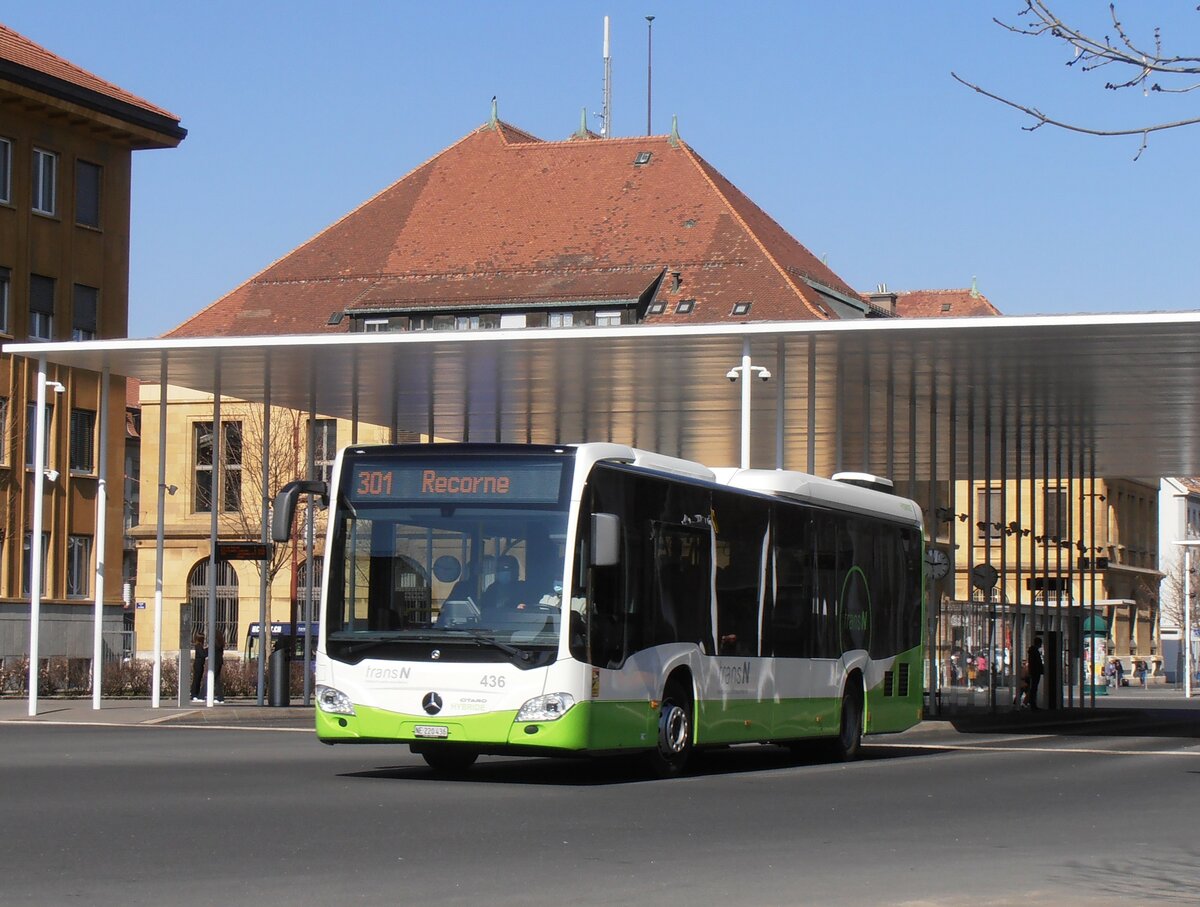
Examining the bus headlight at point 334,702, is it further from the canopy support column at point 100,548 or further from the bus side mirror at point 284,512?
the canopy support column at point 100,548

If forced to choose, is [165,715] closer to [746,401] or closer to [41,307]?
[746,401]

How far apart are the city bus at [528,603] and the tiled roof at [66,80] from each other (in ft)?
108

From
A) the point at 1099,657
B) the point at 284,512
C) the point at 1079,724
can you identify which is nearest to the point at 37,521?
the point at 284,512

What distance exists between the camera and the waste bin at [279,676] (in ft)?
111

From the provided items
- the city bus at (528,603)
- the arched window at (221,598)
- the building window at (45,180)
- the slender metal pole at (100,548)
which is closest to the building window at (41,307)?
the building window at (45,180)

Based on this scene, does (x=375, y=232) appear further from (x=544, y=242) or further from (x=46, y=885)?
(x=46, y=885)

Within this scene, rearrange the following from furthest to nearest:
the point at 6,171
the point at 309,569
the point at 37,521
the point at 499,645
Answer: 1. the point at 6,171
2. the point at 309,569
3. the point at 37,521
4. the point at 499,645

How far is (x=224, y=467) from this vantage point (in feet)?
213

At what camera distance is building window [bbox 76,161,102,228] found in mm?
51719

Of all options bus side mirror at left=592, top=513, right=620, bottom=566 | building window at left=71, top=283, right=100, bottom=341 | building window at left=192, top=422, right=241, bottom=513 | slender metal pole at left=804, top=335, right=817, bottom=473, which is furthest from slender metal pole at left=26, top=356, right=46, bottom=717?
building window at left=192, top=422, right=241, bottom=513

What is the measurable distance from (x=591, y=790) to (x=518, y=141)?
62.3 meters

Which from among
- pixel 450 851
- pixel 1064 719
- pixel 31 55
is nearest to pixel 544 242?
pixel 31 55

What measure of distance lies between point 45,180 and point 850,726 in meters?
33.3

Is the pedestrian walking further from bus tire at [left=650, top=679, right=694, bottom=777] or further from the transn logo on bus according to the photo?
the transn logo on bus
